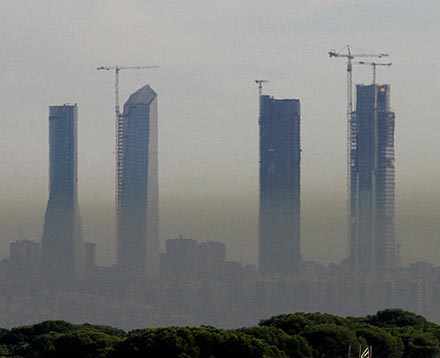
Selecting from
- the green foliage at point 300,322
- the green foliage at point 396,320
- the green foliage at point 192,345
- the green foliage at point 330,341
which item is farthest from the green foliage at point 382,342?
the green foliage at point 396,320

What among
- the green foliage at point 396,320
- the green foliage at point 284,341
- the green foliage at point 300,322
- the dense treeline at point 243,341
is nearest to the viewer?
the dense treeline at point 243,341

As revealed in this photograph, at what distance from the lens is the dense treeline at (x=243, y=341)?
4962cm

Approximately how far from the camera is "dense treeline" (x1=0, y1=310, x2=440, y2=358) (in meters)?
49.6

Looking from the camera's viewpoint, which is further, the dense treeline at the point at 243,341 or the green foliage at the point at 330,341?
the green foliage at the point at 330,341

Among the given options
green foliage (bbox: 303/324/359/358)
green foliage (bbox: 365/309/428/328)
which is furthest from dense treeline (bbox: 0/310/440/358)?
green foliage (bbox: 365/309/428/328)

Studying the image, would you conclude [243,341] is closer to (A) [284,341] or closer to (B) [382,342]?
(A) [284,341]

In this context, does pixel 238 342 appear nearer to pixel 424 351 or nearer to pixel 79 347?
pixel 79 347

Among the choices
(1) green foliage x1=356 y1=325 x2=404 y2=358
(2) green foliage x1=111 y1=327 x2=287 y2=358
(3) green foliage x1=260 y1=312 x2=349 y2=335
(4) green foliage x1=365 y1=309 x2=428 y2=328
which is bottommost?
(4) green foliage x1=365 y1=309 x2=428 y2=328

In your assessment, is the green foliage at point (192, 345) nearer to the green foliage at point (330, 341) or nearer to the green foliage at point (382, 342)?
the green foliage at point (330, 341)

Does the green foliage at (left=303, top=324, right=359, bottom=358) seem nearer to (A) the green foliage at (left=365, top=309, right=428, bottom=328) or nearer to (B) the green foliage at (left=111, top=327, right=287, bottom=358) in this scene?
(B) the green foliage at (left=111, top=327, right=287, bottom=358)

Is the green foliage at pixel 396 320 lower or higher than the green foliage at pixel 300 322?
lower

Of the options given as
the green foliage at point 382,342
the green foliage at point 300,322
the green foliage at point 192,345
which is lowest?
the green foliage at point 382,342

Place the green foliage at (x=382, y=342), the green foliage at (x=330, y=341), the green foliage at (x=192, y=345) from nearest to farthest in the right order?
1. the green foliage at (x=192, y=345)
2. the green foliage at (x=330, y=341)
3. the green foliage at (x=382, y=342)

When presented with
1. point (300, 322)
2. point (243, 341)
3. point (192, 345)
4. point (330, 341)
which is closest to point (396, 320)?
point (300, 322)
